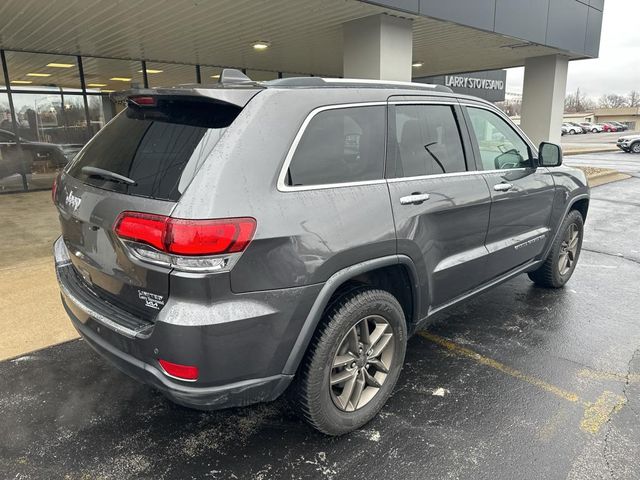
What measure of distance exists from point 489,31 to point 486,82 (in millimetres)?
15745

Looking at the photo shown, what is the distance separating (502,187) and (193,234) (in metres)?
2.51

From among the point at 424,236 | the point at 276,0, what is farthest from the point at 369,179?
the point at 276,0

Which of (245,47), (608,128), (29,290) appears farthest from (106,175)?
(608,128)

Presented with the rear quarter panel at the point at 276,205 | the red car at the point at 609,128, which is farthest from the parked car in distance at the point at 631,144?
the red car at the point at 609,128

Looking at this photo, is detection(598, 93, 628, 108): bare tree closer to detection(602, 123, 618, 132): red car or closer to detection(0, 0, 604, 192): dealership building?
detection(602, 123, 618, 132): red car

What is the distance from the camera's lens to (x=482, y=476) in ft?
7.74

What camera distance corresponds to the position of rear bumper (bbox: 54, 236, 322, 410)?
6.54 ft

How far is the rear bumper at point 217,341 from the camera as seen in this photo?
1993 millimetres

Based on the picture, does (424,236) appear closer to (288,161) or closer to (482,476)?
(288,161)

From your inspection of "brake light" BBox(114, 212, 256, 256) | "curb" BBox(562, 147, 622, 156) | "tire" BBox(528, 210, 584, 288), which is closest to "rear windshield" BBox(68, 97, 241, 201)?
"brake light" BBox(114, 212, 256, 256)

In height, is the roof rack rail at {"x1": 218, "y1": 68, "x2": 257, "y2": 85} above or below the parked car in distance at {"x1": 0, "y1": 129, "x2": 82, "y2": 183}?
above

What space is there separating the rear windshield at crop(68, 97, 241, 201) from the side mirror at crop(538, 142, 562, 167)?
2.96 metres

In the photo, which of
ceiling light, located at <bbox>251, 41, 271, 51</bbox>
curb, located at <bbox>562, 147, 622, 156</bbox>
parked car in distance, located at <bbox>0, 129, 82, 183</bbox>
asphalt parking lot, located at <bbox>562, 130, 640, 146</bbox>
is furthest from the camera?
asphalt parking lot, located at <bbox>562, 130, 640, 146</bbox>

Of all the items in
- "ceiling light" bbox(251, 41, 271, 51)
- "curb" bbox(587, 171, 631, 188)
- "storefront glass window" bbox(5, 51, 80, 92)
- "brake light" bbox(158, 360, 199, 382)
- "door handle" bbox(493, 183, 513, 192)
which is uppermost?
"ceiling light" bbox(251, 41, 271, 51)
